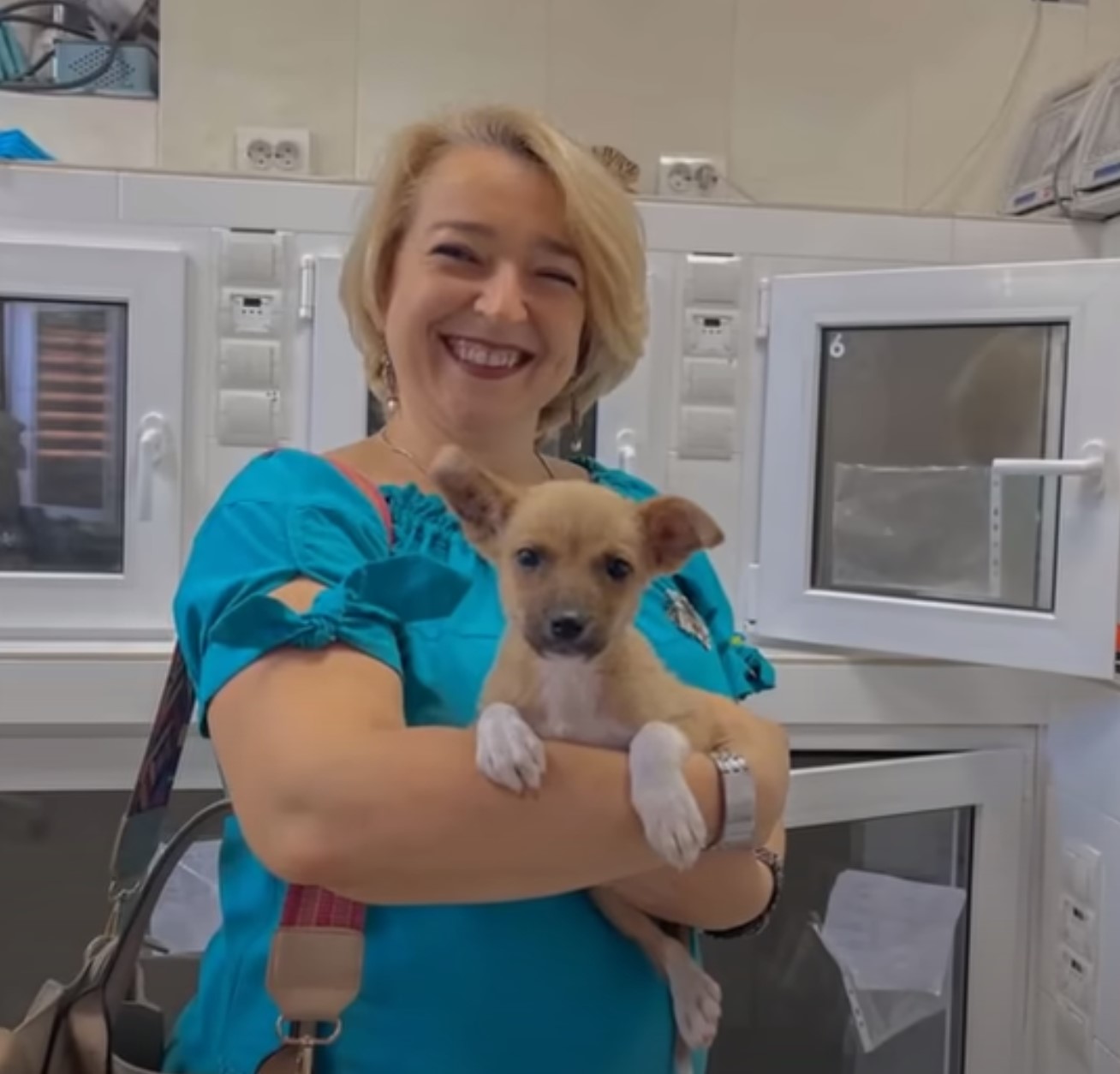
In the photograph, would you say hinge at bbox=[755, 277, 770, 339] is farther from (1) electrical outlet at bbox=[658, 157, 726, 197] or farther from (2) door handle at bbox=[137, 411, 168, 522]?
(2) door handle at bbox=[137, 411, 168, 522]

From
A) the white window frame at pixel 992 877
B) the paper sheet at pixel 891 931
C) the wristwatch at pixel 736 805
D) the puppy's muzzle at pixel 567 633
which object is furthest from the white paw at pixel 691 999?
the paper sheet at pixel 891 931

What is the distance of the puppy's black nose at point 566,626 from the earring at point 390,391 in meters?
0.36

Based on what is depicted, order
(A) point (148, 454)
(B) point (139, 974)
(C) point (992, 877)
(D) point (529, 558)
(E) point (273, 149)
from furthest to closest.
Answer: (E) point (273, 149) → (C) point (992, 877) → (A) point (148, 454) → (B) point (139, 974) → (D) point (529, 558)

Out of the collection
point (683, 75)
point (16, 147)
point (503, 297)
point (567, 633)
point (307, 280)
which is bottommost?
point (567, 633)

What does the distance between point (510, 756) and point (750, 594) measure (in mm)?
1097

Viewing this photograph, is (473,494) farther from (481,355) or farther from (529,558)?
(481,355)

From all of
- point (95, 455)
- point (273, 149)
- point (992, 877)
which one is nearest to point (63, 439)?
point (95, 455)

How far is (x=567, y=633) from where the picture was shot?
82 cm

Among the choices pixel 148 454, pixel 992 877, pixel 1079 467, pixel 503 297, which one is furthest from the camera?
pixel 992 877

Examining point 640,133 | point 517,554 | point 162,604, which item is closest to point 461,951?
point 517,554

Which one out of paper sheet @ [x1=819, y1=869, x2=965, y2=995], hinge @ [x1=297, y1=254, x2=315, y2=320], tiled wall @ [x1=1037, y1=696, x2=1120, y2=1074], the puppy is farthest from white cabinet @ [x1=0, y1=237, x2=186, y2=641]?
tiled wall @ [x1=1037, y1=696, x2=1120, y2=1074]

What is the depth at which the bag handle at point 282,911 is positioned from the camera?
833 mm

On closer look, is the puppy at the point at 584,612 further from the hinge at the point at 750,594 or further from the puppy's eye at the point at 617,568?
the hinge at the point at 750,594

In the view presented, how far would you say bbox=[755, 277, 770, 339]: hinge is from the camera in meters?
1.79
